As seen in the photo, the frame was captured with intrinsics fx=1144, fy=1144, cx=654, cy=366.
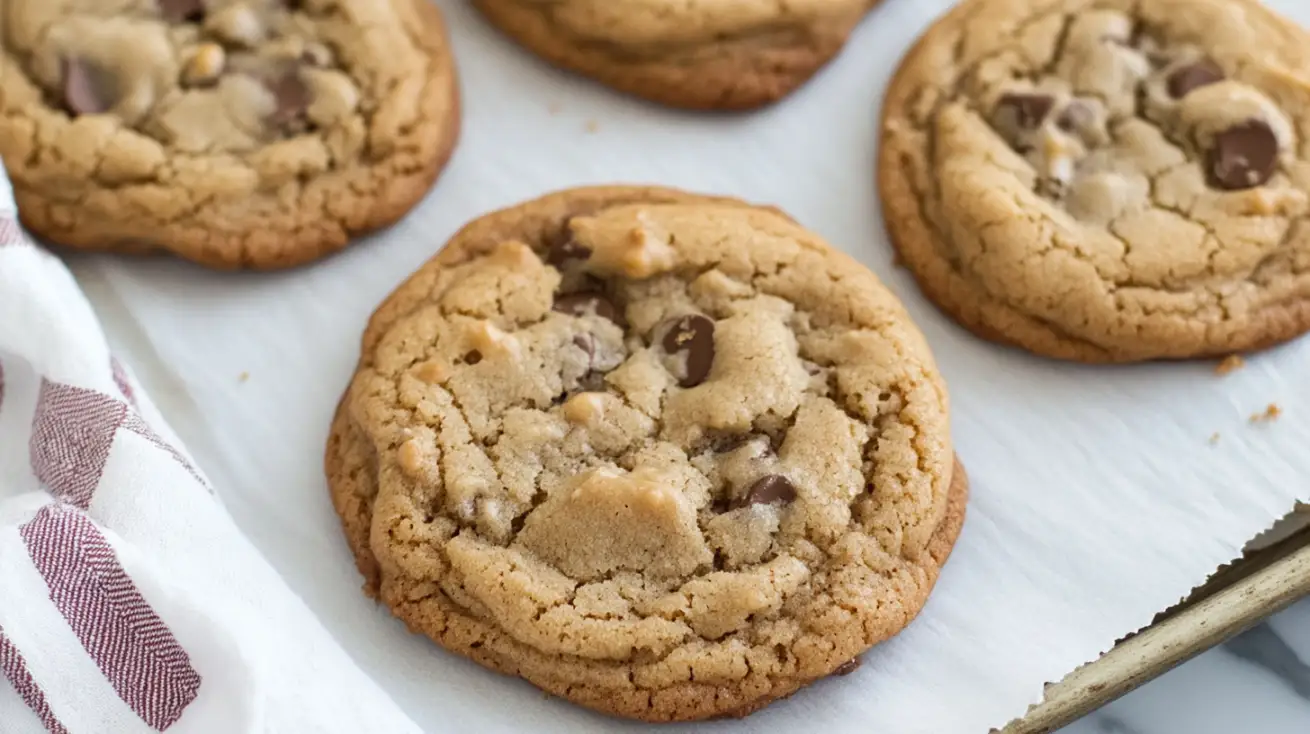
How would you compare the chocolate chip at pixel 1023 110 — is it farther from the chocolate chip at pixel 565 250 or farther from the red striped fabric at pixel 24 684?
the red striped fabric at pixel 24 684

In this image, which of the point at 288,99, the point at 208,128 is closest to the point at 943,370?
the point at 288,99

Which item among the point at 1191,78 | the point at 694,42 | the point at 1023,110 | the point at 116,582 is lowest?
the point at 116,582

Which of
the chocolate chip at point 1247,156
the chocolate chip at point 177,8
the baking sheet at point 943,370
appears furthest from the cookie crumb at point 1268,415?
the chocolate chip at point 177,8

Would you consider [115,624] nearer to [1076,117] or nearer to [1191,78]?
[1076,117]

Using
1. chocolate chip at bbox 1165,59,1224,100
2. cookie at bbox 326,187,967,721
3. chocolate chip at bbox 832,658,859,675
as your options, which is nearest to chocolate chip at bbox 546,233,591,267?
cookie at bbox 326,187,967,721

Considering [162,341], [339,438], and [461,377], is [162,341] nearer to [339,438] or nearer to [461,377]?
[339,438]

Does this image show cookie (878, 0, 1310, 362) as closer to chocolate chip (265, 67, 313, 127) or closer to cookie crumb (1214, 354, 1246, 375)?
cookie crumb (1214, 354, 1246, 375)
